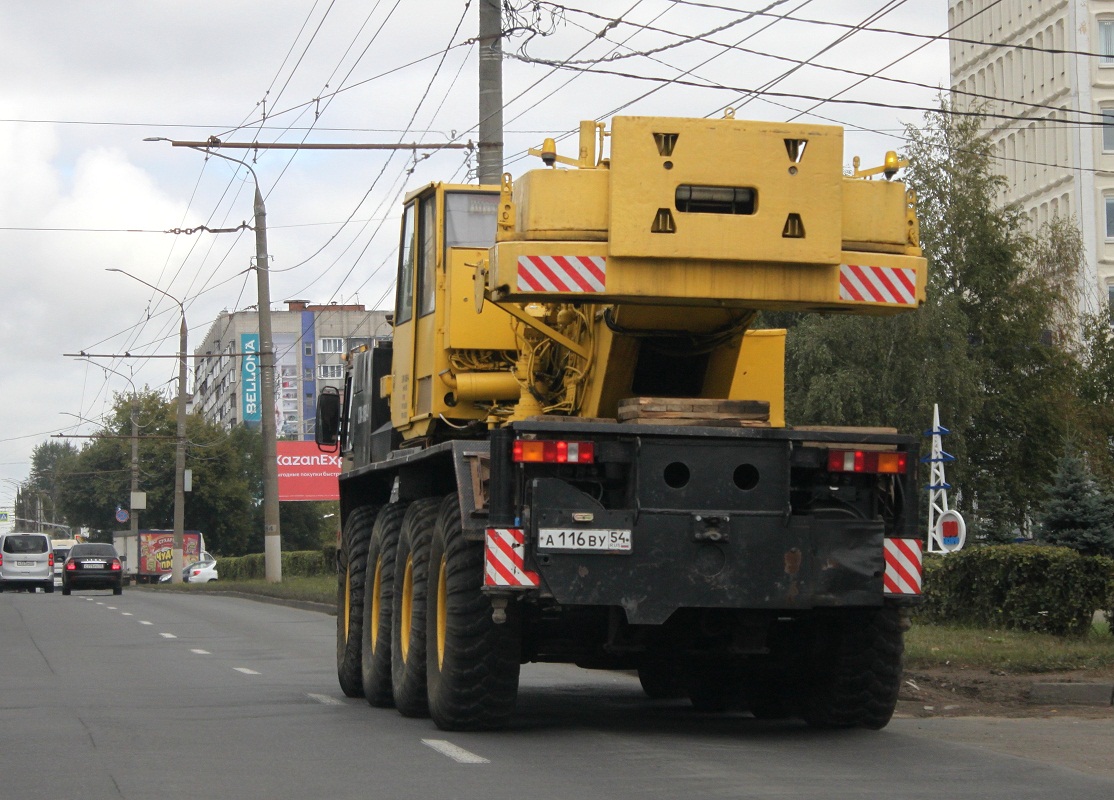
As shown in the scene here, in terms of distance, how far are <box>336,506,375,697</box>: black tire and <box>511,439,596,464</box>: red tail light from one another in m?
4.47

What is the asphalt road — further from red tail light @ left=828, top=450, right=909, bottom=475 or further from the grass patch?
the grass patch

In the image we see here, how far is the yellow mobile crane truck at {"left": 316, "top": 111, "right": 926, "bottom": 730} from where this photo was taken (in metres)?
9.41

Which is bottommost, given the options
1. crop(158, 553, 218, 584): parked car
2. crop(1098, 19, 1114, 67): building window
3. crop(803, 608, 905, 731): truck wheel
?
crop(158, 553, 218, 584): parked car

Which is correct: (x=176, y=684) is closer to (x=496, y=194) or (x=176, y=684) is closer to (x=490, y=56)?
(x=496, y=194)

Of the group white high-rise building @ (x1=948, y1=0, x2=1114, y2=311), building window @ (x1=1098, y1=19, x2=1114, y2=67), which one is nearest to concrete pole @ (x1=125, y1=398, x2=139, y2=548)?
white high-rise building @ (x1=948, y1=0, x2=1114, y2=311)

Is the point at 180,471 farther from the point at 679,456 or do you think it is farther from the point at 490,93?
the point at 679,456

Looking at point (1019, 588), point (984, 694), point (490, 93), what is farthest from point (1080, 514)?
point (490, 93)

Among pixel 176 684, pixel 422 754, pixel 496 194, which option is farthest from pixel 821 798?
pixel 176 684

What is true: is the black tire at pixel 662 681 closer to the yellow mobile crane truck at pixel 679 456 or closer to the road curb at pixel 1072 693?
the yellow mobile crane truck at pixel 679 456

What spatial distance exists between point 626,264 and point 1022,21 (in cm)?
6977

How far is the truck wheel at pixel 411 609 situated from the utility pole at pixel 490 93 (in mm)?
8694

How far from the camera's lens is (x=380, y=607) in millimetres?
12438

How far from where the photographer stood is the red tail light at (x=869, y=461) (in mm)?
9656

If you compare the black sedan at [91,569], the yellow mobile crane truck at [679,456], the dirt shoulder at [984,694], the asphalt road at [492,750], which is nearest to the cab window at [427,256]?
the yellow mobile crane truck at [679,456]
